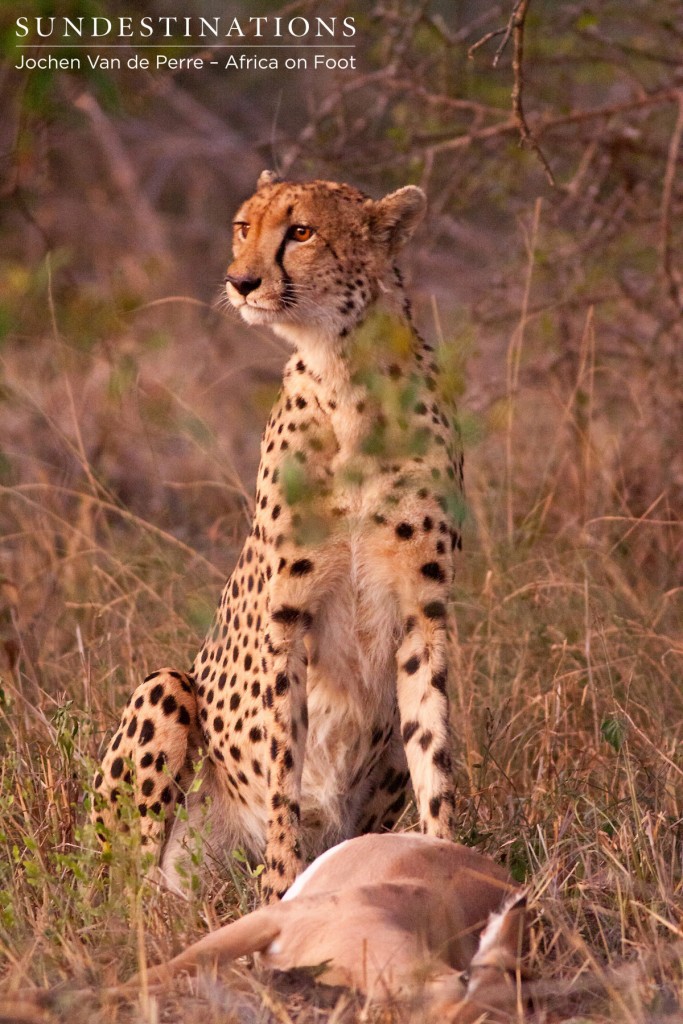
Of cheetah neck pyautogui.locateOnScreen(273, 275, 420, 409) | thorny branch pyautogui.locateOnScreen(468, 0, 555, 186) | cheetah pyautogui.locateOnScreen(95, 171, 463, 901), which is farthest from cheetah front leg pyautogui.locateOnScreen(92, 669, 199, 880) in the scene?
thorny branch pyautogui.locateOnScreen(468, 0, 555, 186)

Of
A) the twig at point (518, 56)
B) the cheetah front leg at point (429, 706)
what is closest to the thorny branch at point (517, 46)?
the twig at point (518, 56)

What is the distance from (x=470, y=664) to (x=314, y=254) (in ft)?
4.31

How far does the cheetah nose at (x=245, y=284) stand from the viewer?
3.30 metres

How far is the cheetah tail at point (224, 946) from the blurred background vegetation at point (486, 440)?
51cm

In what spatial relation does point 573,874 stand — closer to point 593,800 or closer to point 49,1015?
point 593,800

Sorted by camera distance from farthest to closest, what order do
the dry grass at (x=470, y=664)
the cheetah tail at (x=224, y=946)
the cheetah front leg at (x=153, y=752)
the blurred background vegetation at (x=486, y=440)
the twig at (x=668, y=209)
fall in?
the twig at (x=668, y=209)
the cheetah front leg at (x=153, y=752)
the blurred background vegetation at (x=486, y=440)
the dry grass at (x=470, y=664)
the cheetah tail at (x=224, y=946)

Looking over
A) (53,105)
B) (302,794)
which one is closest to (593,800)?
(302,794)

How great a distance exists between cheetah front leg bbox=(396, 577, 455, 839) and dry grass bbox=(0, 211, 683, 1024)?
179 mm

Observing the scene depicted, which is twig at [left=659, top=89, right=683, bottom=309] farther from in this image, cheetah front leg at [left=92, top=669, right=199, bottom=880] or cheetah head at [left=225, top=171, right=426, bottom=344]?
cheetah front leg at [left=92, top=669, right=199, bottom=880]

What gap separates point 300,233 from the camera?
3.40 m

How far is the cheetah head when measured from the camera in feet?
10.9

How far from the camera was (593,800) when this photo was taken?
364 cm

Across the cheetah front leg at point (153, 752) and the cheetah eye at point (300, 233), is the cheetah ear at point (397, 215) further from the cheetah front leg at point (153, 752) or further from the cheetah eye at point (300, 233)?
the cheetah front leg at point (153, 752)

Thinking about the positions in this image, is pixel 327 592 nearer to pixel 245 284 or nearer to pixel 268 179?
pixel 245 284
